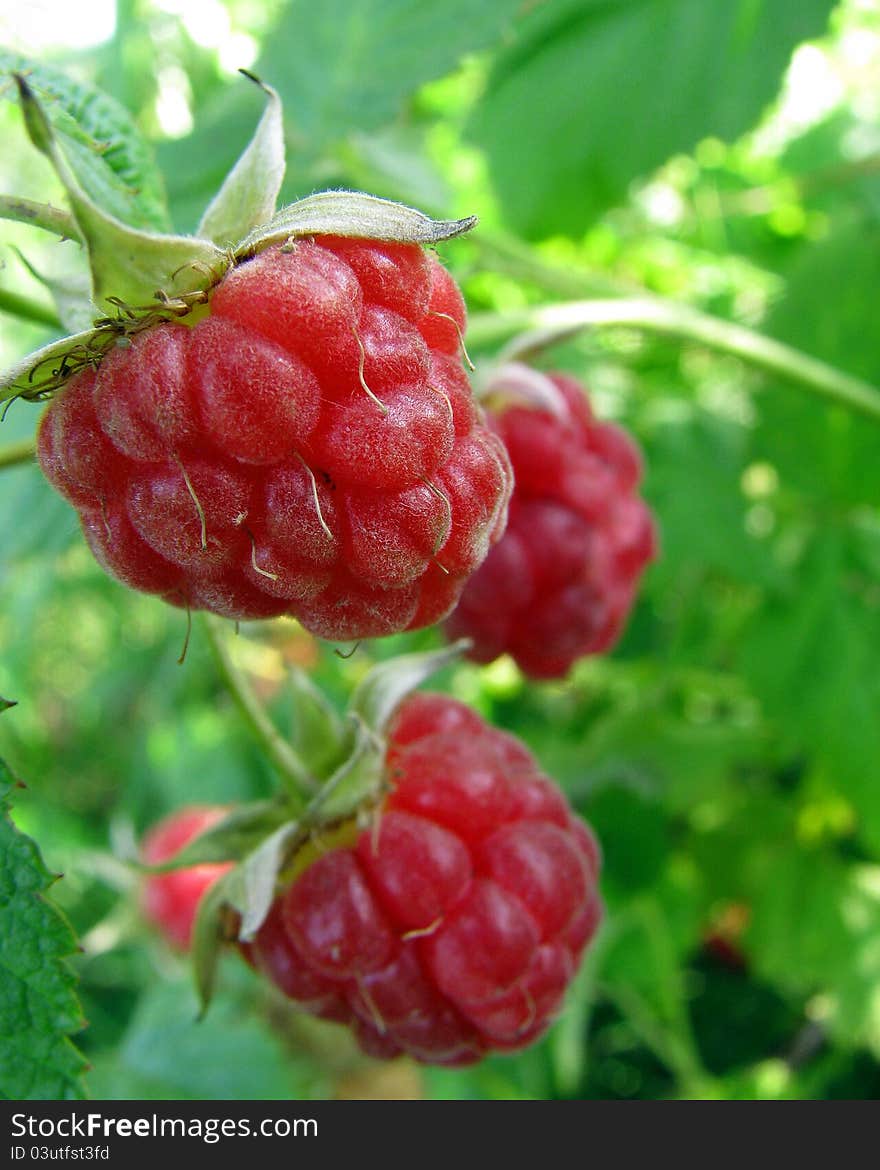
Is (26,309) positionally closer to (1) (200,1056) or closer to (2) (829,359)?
(2) (829,359)

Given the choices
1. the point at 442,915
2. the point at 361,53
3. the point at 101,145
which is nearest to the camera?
the point at 101,145

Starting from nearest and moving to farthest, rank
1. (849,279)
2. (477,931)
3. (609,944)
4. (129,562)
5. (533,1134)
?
(129,562)
(477,931)
(533,1134)
(849,279)
(609,944)

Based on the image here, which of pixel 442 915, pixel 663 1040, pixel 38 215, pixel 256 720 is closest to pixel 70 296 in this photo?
pixel 38 215

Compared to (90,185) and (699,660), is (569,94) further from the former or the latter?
(90,185)

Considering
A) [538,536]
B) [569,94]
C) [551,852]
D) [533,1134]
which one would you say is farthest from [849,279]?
[533,1134]

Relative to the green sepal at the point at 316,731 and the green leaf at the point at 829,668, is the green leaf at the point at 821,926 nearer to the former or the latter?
the green leaf at the point at 829,668

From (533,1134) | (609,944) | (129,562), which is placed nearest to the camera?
(129,562)

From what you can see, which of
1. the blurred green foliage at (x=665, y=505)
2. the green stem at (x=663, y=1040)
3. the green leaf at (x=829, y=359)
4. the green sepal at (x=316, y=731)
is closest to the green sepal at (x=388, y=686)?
the green sepal at (x=316, y=731)
